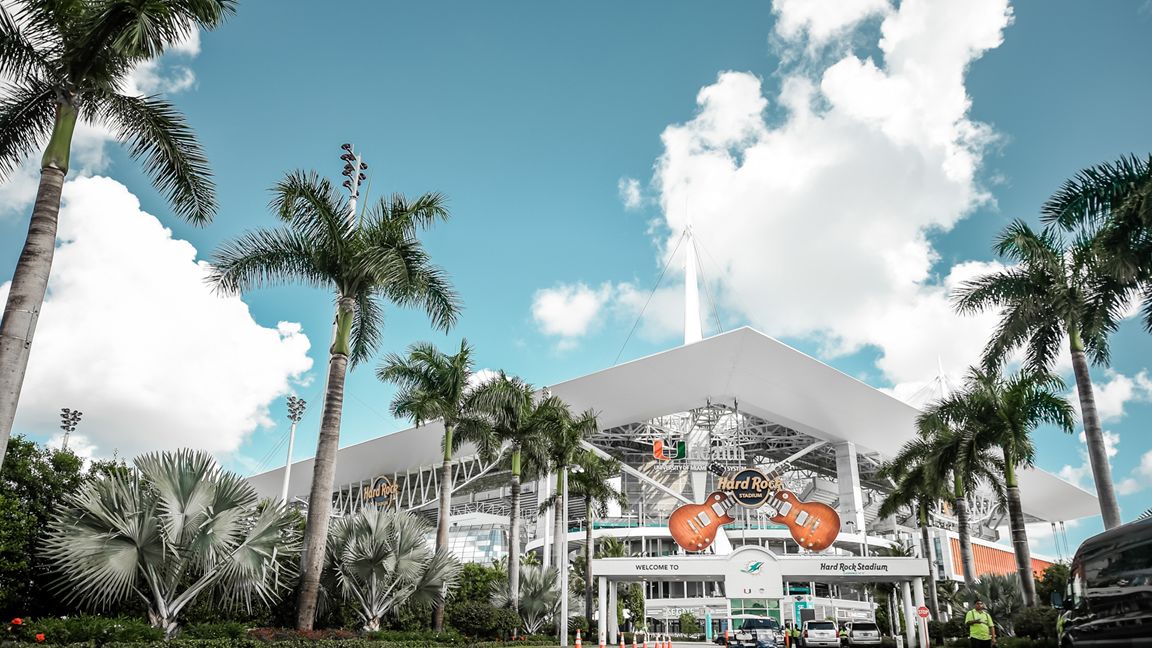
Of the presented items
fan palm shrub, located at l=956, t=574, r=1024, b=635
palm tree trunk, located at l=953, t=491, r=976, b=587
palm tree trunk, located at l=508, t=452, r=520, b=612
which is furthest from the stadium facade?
fan palm shrub, located at l=956, t=574, r=1024, b=635

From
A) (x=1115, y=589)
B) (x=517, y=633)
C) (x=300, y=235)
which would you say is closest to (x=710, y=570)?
(x=517, y=633)

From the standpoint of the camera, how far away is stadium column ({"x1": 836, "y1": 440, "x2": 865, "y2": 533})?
63.8 m

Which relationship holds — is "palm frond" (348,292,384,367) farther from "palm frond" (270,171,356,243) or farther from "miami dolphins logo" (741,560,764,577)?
"miami dolphins logo" (741,560,764,577)

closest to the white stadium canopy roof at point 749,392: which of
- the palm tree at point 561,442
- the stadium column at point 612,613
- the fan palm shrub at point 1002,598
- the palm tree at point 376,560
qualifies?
the palm tree at point 561,442

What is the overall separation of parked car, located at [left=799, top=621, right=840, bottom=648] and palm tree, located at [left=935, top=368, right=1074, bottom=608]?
679 cm

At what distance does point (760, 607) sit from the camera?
64.4 metres

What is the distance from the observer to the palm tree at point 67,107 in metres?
11.8

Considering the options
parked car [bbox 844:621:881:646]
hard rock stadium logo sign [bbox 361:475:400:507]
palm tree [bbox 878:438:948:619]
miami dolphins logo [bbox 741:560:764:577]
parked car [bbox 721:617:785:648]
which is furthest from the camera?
hard rock stadium logo sign [bbox 361:475:400:507]

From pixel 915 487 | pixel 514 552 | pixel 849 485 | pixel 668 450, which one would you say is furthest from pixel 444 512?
pixel 849 485

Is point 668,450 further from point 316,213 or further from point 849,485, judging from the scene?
point 316,213

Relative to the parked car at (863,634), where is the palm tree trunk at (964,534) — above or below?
above

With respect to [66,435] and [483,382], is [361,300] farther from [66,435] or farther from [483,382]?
[66,435]

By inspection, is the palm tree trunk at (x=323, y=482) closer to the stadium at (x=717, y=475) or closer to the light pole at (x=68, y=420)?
the stadium at (x=717, y=475)

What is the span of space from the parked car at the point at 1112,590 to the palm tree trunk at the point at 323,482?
14.4 meters
